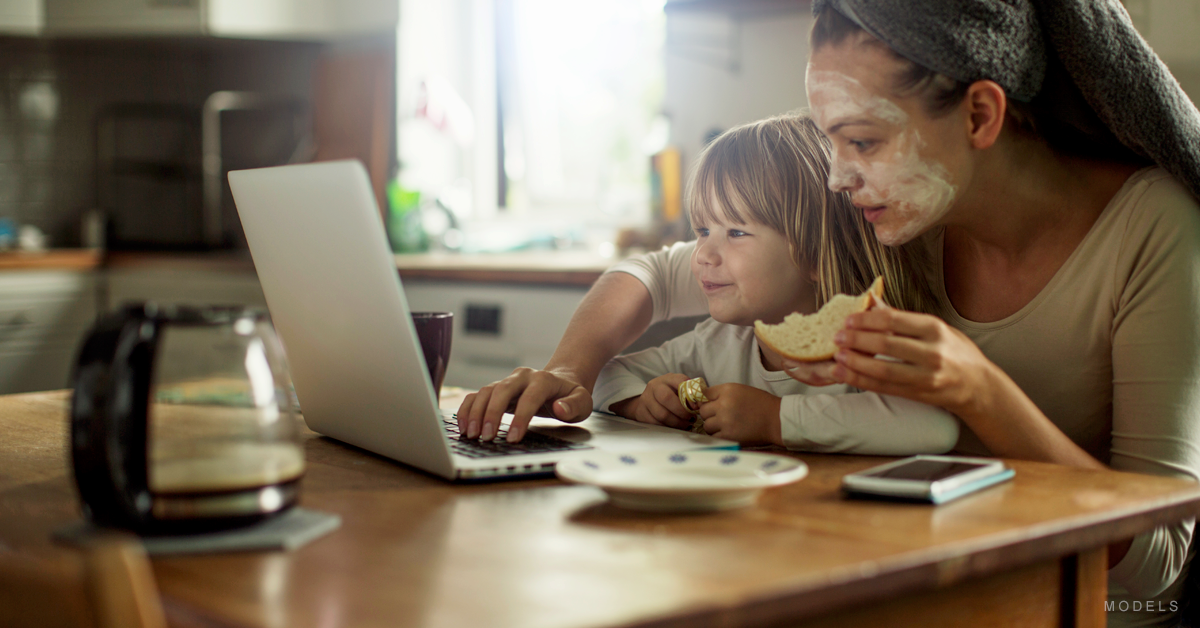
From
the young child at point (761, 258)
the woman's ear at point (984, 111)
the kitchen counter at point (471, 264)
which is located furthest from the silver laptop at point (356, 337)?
the kitchen counter at point (471, 264)

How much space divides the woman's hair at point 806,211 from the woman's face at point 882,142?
0.10 m

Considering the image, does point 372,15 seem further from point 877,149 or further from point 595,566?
point 595,566

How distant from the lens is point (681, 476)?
0.73 meters

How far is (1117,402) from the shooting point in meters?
1.04

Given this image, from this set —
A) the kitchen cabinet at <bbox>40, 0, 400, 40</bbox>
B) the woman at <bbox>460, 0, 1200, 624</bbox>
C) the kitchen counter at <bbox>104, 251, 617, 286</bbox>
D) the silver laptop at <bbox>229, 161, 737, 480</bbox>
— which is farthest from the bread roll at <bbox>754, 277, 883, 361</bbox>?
the kitchen cabinet at <bbox>40, 0, 400, 40</bbox>

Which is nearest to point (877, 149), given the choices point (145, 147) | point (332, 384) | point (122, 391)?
point (332, 384)

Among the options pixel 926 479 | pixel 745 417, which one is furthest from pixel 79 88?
pixel 926 479

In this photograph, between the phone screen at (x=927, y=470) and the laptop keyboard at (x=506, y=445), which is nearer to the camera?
the phone screen at (x=927, y=470)

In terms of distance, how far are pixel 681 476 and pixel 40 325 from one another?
3.15m

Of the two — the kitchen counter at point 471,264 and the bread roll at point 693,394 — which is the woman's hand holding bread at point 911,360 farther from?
the kitchen counter at point 471,264

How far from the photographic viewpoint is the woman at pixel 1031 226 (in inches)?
36.3

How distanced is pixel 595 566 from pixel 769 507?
0.61ft

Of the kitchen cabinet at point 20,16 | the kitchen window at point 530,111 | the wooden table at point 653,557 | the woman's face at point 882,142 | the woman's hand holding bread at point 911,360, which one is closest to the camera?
the wooden table at point 653,557

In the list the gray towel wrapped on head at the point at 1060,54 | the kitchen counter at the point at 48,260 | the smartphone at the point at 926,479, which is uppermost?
the gray towel wrapped on head at the point at 1060,54
